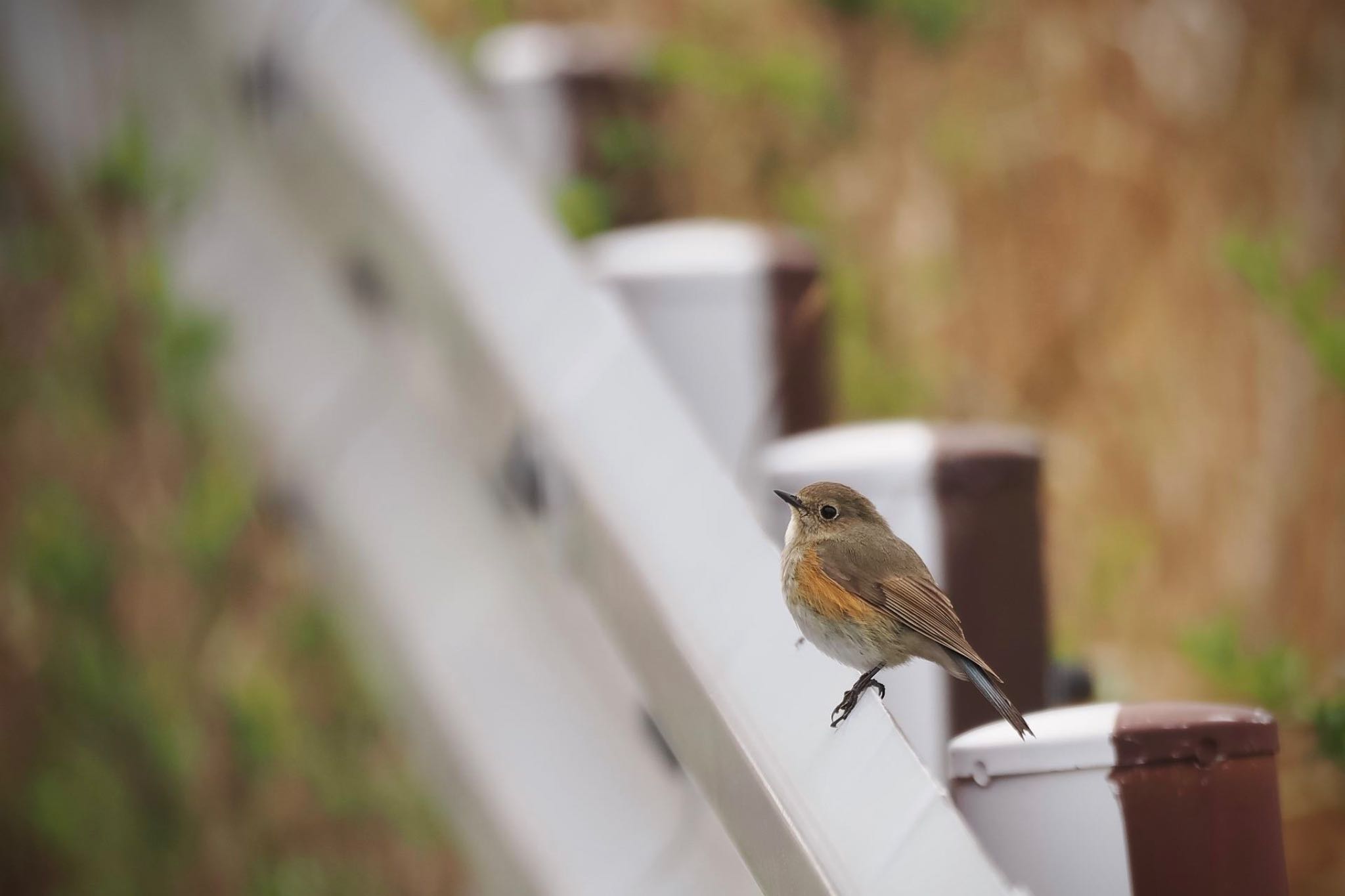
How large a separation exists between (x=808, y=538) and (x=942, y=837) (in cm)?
31

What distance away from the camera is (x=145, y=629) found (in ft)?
8.93

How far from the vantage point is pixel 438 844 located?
2424 mm

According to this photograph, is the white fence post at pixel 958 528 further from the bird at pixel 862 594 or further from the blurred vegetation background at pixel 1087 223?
the blurred vegetation background at pixel 1087 223

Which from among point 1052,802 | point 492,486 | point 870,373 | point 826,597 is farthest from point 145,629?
point 1052,802

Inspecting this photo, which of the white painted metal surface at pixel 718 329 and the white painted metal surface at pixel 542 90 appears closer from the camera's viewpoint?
the white painted metal surface at pixel 718 329

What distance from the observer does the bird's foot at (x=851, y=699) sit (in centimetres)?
129

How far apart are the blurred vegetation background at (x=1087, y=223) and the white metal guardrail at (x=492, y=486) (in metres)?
0.84

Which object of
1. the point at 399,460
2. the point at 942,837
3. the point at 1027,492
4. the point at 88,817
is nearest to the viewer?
the point at 942,837

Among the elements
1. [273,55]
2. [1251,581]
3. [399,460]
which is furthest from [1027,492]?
[1251,581]

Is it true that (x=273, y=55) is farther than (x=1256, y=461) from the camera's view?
No

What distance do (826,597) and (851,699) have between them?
0.10m

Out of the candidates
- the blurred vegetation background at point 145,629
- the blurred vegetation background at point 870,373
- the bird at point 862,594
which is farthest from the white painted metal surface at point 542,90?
the bird at point 862,594

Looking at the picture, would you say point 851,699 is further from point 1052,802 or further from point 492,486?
point 492,486

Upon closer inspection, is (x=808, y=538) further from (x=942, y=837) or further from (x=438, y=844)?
(x=438, y=844)
